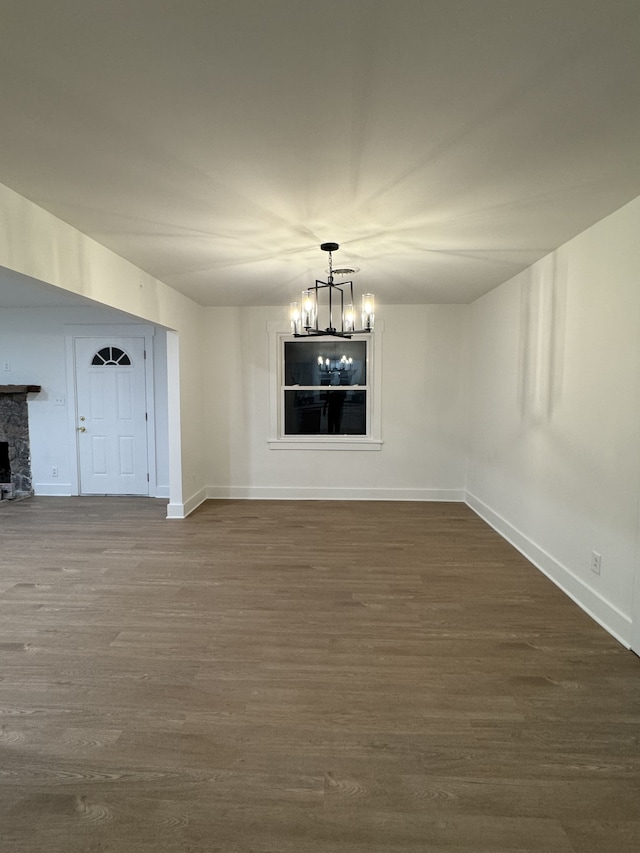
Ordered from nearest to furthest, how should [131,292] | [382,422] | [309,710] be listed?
[309,710], [131,292], [382,422]

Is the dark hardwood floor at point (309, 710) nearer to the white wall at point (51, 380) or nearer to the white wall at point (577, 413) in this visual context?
the white wall at point (577, 413)

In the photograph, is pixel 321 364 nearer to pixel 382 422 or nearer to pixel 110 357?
pixel 382 422

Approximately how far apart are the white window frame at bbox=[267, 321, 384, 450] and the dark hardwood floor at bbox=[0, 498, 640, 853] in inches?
81.4

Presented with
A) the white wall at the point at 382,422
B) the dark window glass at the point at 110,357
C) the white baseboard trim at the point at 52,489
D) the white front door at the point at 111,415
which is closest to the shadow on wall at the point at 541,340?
the white wall at the point at 382,422

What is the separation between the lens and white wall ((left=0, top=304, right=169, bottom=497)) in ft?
17.8

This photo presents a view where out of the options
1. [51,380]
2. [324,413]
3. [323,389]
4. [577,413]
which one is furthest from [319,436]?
[51,380]

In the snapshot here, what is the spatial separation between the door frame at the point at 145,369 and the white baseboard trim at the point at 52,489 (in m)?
0.20

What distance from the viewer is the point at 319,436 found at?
537 centimetres

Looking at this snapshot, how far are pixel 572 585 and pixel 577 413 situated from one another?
3.91ft

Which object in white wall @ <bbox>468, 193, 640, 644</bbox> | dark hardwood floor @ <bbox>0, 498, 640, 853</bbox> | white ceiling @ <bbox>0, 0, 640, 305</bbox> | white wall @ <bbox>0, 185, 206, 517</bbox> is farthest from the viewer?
white wall @ <bbox>468, 193, 640, 644</bbox>

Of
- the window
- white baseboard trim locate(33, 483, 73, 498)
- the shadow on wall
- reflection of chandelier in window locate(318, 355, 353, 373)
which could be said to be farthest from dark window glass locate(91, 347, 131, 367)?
the shadow on wall

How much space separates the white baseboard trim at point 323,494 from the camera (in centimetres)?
532

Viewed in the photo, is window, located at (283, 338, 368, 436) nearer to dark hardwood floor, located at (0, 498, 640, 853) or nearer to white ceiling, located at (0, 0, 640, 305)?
dark hardwood floor, located at (0, 498, 640, 853)

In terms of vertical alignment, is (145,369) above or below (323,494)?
above
